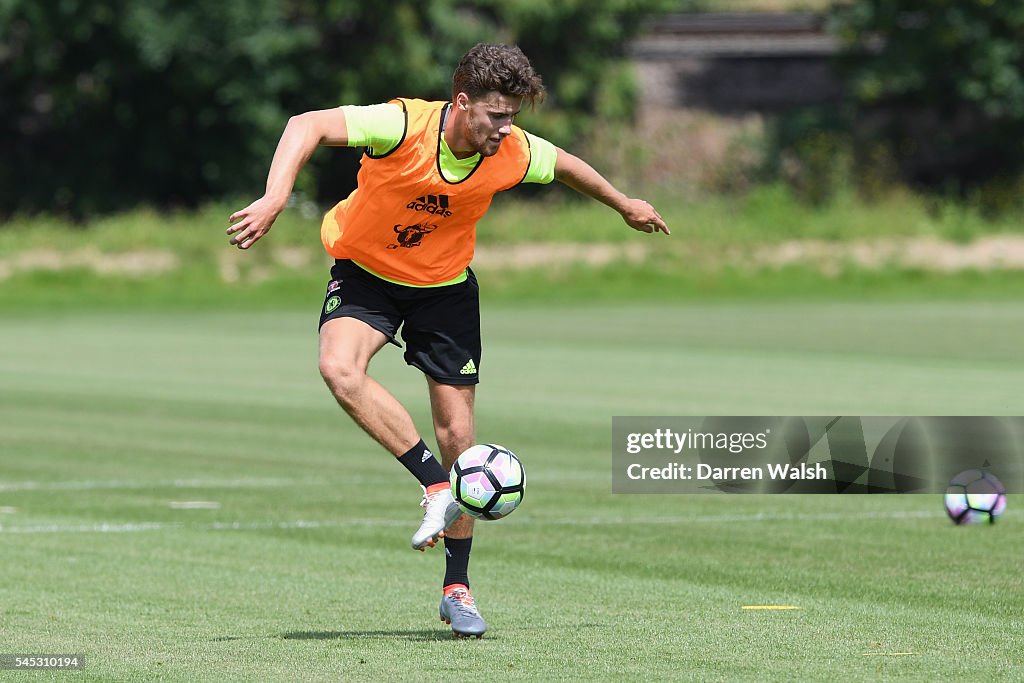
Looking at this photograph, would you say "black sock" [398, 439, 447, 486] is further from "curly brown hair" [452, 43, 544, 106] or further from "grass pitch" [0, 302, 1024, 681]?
"curly brown hair" [452, 43, 544, 106]

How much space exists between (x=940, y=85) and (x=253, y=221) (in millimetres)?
49503

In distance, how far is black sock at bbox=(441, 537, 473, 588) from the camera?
26.8ft

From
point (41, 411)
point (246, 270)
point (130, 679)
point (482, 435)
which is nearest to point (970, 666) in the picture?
point (130, 679)

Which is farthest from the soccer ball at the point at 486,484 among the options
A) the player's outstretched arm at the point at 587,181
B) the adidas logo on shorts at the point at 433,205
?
the player's outstretched arm at the point at 587,181

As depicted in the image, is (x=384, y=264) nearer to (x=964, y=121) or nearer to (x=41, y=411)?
(x=41, y=411)

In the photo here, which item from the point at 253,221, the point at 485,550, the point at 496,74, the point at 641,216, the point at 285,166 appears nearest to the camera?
the point at 253,221

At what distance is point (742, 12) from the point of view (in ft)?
203

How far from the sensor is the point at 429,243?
26.9 feet

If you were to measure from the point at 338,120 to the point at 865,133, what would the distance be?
50001mm

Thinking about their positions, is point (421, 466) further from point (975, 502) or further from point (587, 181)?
point (975, 502)

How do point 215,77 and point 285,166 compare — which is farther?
point 215,77

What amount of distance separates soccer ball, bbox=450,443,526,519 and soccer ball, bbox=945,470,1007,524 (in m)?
4.25

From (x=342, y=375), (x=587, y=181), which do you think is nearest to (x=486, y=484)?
(x=342, y=375)

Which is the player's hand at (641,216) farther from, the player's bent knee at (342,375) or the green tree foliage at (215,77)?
the green tree foliage at (215,77)
